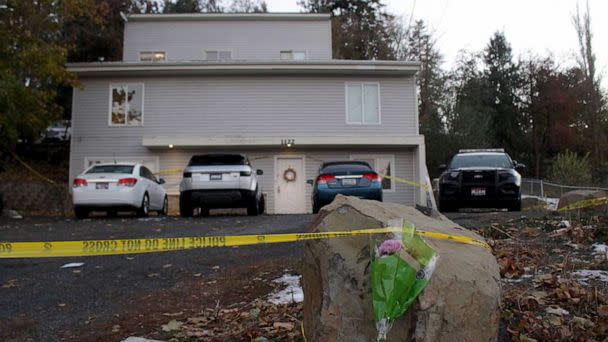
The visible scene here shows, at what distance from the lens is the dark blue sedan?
1320 centimetres

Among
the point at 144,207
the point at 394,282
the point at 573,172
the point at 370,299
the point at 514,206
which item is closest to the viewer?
the point at 394,282

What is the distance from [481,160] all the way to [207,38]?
1481cm

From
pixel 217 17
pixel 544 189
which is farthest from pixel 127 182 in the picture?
pixel 544 189

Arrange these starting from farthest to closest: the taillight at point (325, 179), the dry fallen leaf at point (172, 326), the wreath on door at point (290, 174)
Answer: the wreath on door at point (290, 174), the taillight at point (325, 179), the dry fallen leaf at point (172, 326)

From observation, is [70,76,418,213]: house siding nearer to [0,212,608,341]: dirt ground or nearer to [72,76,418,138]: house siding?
[72,76,418,138]: house siding

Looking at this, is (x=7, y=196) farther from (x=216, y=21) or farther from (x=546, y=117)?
(x=546, y=117)

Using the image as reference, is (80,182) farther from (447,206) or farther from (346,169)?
(447,206)

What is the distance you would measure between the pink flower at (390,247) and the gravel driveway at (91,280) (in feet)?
10.1

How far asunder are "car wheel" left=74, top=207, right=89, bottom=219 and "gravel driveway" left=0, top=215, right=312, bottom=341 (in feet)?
12.7

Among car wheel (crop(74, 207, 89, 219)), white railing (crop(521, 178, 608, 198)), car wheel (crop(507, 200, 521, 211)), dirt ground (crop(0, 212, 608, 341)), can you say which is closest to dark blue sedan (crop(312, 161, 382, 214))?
car wheel (crop(507, 200, 521, 211))

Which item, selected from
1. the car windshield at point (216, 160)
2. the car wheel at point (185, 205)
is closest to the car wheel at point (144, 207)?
the car wheel at point (185, 205)

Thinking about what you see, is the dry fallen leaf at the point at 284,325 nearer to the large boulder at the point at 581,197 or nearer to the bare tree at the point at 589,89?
the large boulder at the point at 581,197

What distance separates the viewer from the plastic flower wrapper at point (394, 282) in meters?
3.11

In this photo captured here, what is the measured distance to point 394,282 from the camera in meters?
3.12
